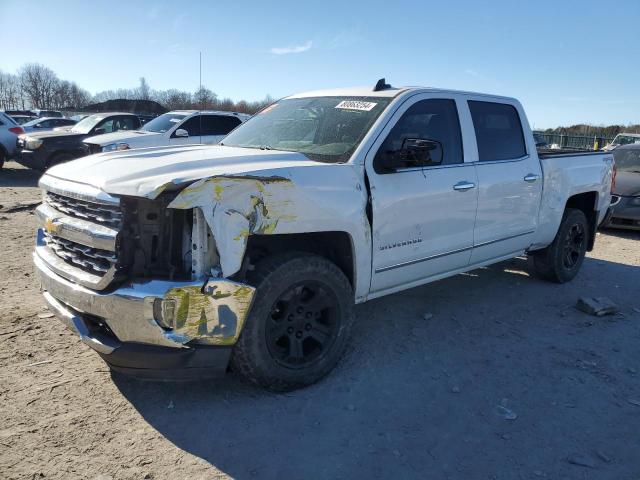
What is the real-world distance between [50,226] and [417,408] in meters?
2.64

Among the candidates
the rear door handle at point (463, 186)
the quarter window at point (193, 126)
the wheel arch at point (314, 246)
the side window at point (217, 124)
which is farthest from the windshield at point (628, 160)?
the quarter window at point (193, 126)

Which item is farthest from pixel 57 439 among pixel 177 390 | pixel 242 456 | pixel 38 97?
pixel 38 97

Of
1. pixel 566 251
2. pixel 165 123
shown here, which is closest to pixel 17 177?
pixel 165 123

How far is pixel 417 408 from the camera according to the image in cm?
324

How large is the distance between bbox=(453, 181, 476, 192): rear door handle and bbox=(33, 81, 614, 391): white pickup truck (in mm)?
19

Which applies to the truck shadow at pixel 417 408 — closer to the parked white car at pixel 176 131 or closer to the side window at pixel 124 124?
the parked white car at pixel 176 131

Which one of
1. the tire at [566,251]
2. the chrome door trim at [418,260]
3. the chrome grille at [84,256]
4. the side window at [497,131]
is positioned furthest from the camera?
the tire at [566,251]

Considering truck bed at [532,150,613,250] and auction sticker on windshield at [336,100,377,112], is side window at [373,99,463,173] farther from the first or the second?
truck bed at [532,150,613,250]

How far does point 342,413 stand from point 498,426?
3.07 feet

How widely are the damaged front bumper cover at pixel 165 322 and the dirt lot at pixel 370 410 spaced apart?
0.41 meters

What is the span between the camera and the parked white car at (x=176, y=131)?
11.3 meters

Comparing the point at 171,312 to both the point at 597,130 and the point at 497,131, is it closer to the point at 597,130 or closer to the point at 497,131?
the point at 497,131

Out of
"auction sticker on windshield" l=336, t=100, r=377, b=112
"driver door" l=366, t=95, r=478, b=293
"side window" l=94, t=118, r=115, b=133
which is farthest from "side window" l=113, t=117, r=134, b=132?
"driver door" l=366, t=95, r=478, b=293

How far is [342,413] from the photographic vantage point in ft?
10.3
